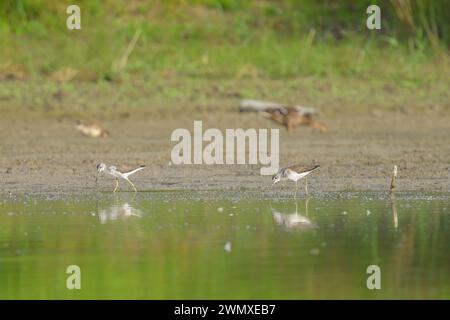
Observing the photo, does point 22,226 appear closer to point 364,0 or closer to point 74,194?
point 74,194

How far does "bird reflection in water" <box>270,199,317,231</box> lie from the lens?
9.27m

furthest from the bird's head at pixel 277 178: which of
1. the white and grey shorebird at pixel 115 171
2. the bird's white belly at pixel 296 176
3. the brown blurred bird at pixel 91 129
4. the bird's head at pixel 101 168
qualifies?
the brown blurred bird at pixel 91 129

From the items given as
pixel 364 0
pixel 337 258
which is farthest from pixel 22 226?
pixel 364 0

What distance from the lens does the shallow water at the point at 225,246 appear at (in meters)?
7.37

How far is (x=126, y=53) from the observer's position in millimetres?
16156

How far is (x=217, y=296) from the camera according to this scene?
281 inches

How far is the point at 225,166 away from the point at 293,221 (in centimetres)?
292

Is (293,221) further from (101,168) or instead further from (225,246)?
(101,168)

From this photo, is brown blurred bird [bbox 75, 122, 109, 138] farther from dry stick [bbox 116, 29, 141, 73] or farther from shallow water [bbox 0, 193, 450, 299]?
shallow water [bbox 0, 193, 450, 299]

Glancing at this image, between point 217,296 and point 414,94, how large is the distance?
8775 millimetres

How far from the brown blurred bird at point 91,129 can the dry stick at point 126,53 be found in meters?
2.39

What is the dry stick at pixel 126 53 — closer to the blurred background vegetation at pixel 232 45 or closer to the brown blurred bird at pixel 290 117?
the blurred background vegetation at pixel 232 45

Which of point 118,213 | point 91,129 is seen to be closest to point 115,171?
point 118,213
